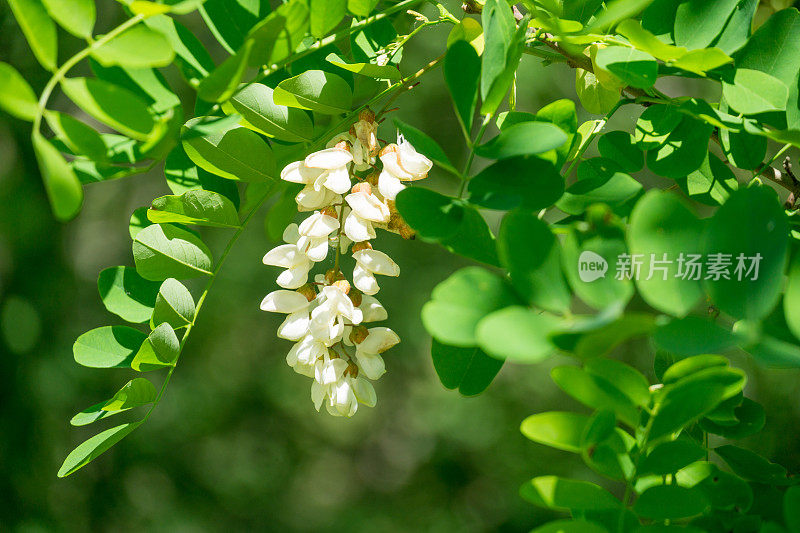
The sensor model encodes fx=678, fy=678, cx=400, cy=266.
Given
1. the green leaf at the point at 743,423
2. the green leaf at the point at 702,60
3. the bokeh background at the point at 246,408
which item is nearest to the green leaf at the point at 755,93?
the green leaf at the point at 702,60

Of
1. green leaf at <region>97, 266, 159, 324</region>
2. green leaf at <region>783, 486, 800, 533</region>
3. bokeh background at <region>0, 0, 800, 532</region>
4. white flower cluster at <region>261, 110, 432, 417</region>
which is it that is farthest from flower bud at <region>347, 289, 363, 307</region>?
bokeh background at <region>0, 0, 800, 532</region>

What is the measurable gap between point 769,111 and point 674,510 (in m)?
0.16

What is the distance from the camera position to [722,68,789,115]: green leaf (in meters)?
0.27

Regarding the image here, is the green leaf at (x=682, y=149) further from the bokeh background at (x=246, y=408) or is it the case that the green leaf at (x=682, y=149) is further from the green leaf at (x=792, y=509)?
the bokeh background at (x=246, y=408)

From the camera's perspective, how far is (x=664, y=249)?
A: 0.20 m

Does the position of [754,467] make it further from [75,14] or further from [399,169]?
[75,14]

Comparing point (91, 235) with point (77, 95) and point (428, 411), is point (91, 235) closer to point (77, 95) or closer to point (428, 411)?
point (428, 411)

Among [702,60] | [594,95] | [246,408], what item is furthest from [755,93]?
[246,408]

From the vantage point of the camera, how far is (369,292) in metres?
0.34

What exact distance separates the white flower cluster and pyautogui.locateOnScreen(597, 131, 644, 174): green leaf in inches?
3.9

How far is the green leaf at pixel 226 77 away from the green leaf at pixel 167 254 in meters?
0.11

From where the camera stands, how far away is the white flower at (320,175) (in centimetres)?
30

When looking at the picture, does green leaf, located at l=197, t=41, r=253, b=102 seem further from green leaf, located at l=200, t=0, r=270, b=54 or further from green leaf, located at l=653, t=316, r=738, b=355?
green leaf, located at l=653, t=316, r=738, b=355

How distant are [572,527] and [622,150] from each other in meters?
0.20
